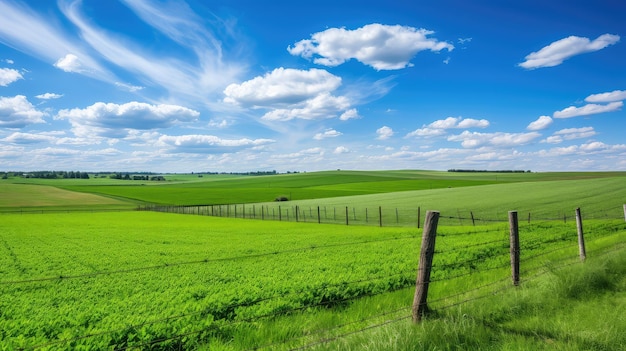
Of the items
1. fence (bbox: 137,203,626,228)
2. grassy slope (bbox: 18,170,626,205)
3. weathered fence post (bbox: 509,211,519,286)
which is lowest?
fence (bbox: 137,203,626,228)

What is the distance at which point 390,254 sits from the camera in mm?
15383

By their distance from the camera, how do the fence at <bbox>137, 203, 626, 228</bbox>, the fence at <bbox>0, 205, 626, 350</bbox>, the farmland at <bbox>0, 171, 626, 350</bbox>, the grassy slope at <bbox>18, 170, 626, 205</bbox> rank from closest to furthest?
the fence at <bbox>0, 205, 626, 350</bbox>, the farmland at <bbox>0, 171, 626, 350</bbox>, the fence at <bbox>137, 203, 626, 228</bbox>, the grassy slope at <bbox>18, 170, 626, 205</bbox>

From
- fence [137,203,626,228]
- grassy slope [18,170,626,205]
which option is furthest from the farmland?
grassy slope [18,170,626,205]

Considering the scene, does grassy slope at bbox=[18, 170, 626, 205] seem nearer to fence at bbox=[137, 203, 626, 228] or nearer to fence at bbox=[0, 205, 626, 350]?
fence at bbox=[137, 203, 626, 228]

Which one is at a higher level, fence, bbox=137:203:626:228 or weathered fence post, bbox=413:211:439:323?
weathered fence post, bbox=413:211:439:323

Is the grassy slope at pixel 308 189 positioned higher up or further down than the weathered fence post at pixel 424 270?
further down

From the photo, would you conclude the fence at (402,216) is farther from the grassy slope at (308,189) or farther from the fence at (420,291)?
the grassy slope at (308,189)

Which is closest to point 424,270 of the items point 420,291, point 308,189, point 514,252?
point 420,291

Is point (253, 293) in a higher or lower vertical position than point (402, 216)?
higher

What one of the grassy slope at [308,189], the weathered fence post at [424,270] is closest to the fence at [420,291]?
the weathered fence post at [424,270]

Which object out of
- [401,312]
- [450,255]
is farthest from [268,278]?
[450,255]

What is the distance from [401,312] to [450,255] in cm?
754

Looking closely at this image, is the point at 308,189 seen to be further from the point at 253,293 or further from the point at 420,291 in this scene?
the point at 420,291

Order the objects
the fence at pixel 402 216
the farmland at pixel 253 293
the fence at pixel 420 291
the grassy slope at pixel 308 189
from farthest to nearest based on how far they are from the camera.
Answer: the grassy slope at pixel 308 189 < the fence at pixel 402 216 < the farmland at pixel 253 293 < the fence at pixel 420 291
